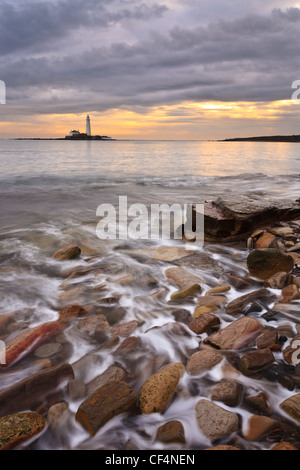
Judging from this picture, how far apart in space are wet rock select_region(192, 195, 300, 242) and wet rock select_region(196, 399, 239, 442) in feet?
15.0

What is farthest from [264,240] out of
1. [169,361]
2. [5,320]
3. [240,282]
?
[5,320]

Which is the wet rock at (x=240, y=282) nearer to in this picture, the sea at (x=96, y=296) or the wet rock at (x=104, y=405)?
the sea at (x=96, y=296)

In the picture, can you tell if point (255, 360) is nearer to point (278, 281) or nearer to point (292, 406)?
point (292, 406)

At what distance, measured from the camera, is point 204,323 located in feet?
10.5

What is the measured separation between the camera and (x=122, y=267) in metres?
5.19

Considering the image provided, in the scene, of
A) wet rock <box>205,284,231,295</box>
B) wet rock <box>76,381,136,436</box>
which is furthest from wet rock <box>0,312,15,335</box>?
wet rock <box>205,284,231,295</box>

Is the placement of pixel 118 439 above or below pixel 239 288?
below

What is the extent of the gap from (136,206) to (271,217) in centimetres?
546

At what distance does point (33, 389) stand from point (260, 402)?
1818 millimetres

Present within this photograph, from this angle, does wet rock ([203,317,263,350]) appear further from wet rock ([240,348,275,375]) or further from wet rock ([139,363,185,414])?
wet rock ([139,363,185,414])

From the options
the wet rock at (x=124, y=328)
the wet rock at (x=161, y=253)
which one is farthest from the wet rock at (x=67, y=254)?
the wet rock at (x=124, y=328)

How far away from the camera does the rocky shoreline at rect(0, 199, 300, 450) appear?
2.08m
